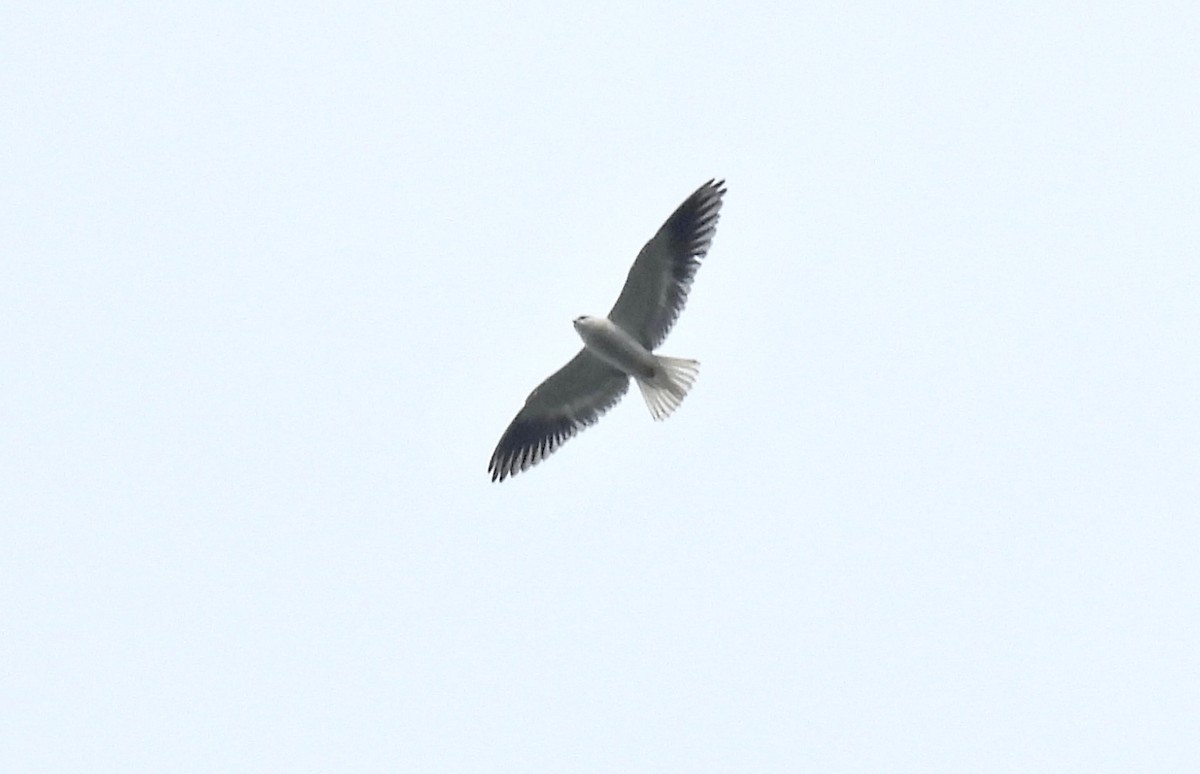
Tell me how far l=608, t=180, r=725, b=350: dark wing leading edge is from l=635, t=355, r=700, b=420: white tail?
1.31 ft

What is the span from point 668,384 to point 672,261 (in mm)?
1092

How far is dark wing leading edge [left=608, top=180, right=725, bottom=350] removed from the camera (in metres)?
19.1

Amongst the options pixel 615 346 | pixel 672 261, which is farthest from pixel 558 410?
pixel 672 261

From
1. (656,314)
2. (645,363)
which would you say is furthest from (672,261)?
(645,363)

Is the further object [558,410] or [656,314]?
[558,410]

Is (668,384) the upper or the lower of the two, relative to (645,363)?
lower

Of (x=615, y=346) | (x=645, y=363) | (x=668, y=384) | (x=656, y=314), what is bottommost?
(x=668, y=384)

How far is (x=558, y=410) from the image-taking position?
2033 cm

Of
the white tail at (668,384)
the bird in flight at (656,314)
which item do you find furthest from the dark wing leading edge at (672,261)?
the white tail at (668,384)

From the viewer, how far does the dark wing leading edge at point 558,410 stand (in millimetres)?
19875

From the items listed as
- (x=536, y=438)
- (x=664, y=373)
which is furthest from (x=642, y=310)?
(x=536, y=438)

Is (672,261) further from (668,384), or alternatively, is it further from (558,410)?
(558,410)

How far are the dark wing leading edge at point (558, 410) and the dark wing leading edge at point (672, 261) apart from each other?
72 centimetres

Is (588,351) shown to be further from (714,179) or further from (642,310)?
(714,179)
